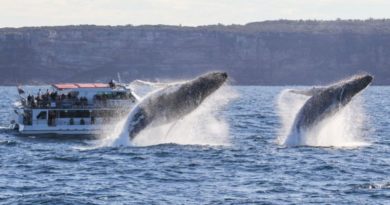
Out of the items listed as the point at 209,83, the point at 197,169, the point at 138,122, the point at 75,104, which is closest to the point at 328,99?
the point at 209,83

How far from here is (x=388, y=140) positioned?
5753 centimetres

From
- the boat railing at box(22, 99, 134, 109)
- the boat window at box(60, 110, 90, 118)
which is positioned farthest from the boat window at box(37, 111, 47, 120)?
the boat window at box(60, 110, 90, 118)

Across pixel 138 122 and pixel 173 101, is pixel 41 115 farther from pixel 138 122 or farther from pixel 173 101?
pixel 173 101

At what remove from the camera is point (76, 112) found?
205 feet

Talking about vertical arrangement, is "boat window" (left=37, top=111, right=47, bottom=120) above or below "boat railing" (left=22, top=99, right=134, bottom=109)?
below

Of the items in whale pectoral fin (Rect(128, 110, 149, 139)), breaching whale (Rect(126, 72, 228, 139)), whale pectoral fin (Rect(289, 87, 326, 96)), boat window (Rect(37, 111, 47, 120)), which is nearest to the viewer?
whale pectoral fin (Rect(289, 87, 326, 96))

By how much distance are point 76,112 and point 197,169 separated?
2222 cm

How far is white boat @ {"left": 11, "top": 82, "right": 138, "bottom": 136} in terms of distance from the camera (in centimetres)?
6172

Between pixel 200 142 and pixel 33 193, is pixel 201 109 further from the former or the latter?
pixel 33 193

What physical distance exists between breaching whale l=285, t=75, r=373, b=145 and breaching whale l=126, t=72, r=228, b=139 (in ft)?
13.1

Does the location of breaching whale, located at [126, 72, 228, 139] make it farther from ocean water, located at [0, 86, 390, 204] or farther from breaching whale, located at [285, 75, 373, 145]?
breaching whale, located at [285, 75, 373, 145]

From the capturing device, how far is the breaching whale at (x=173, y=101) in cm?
4769

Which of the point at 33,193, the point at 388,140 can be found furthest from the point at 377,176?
the point at 388,140

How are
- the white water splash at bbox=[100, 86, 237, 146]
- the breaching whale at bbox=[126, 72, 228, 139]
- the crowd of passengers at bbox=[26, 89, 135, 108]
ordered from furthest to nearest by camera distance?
1. the crowd of passengers at bbox=[26, 89, 135, 108]
2. the white water splash at bbox=[100, 86, 237, 146]
3. the breaching whale at bbox=[126, 72, 228, 139]
